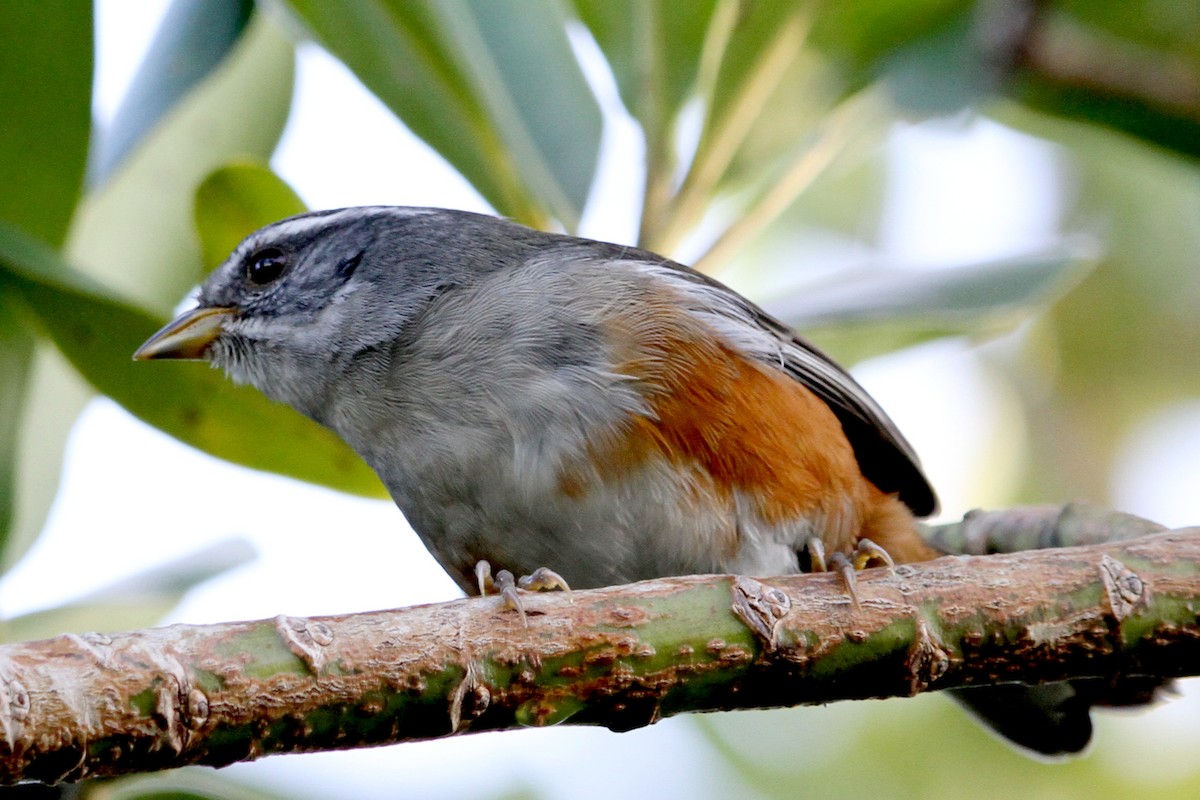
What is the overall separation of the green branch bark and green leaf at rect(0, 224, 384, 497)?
1.18 meters

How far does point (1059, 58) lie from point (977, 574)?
195cm

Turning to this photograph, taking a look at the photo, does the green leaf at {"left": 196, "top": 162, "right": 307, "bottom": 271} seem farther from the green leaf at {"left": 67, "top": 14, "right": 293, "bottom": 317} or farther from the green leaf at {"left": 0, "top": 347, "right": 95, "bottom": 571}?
the green leaf at {"left": 0, "top": 347, "right": 95, "bottom": 571}

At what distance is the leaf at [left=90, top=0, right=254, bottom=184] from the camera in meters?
3.95

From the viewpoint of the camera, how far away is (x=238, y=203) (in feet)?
13.3

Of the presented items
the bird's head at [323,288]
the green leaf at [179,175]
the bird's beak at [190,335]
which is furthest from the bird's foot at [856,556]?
the green leaf at [179,175]

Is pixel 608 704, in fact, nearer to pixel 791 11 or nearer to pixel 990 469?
pixel 791 11

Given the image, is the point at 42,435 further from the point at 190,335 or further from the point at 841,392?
the point at 841,392

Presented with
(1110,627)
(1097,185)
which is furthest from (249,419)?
(1097,185)

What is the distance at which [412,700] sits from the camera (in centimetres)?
265

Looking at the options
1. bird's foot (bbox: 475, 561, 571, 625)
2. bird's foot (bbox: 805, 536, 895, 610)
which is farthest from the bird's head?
bird's foot (bbox: 805, 536, 895, 610)

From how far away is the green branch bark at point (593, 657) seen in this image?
7.95 ft

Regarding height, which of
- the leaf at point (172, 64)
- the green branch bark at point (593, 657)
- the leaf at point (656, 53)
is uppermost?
the leaf at point (656, 53)

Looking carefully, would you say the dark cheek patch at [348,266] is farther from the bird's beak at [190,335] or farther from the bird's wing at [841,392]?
the bird's wing at [841,392]

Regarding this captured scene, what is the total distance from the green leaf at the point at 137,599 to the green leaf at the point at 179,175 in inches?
31.2
